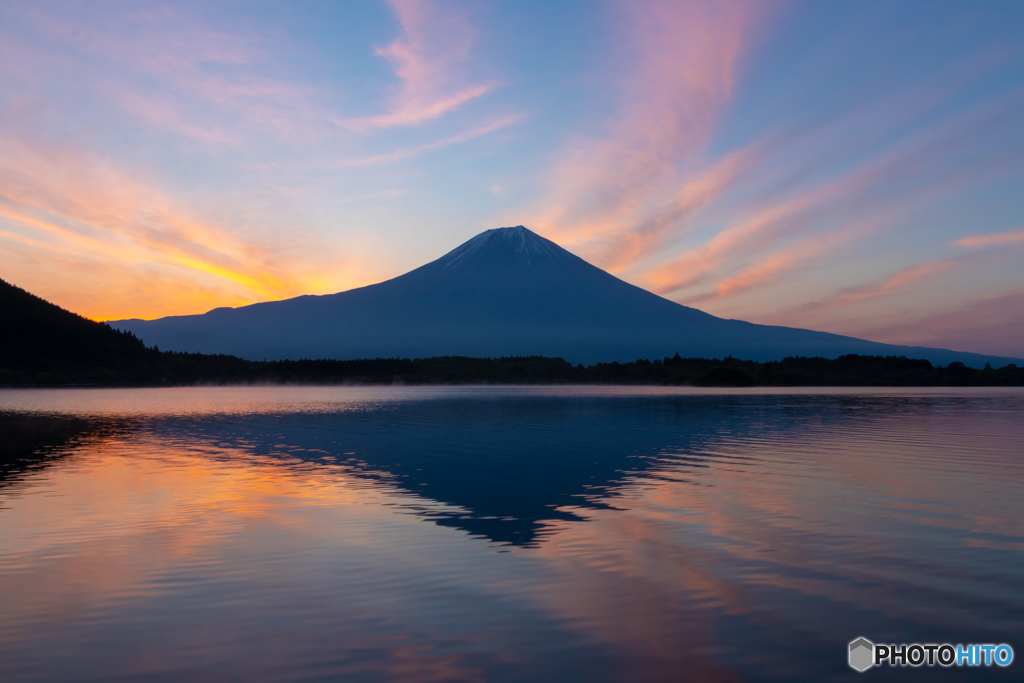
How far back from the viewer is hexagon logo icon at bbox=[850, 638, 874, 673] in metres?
9.11

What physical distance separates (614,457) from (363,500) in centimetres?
→ 1487

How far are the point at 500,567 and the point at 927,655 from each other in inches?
286

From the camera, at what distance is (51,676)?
859 cm

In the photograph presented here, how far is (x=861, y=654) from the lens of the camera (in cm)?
941

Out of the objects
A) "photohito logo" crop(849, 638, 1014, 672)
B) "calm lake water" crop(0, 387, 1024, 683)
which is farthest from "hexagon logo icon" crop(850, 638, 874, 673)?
"calm lake water" crop(0, 387, 1024, 683)

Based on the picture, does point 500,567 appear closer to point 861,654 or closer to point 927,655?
point 861,654

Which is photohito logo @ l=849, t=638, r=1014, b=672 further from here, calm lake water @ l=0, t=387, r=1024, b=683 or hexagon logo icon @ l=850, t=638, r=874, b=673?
calm lake water @ l=0, t=387, r=1024, b=683

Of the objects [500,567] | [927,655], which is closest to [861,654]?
[927,655]

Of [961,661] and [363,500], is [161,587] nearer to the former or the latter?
[363,500]

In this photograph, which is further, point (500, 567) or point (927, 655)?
point (500, 567)

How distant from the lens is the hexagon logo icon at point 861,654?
9.11 meters

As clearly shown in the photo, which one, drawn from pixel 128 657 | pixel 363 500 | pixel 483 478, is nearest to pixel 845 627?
pixel 128 657

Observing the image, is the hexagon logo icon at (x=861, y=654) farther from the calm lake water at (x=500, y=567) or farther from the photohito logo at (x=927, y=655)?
the calm lake water at (x=500, y=567)

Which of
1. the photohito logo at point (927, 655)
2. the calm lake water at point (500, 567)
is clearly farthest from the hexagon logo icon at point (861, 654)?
the calm lake water at point (500, 567)
